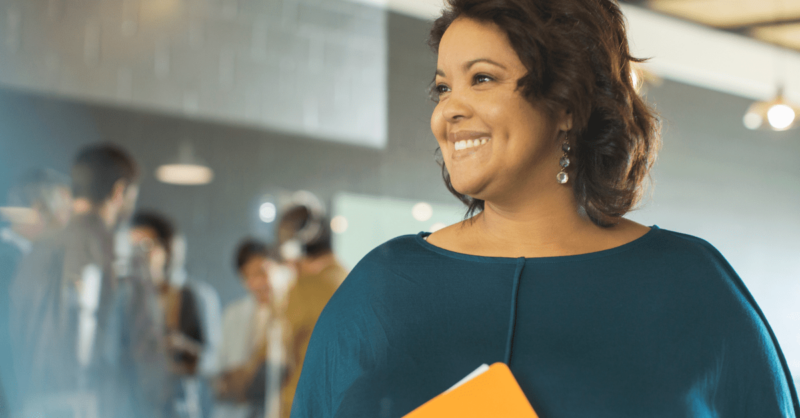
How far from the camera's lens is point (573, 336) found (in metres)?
0.77

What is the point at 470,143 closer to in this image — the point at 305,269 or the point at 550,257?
the point at 550,257

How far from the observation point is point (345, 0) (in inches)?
91.0

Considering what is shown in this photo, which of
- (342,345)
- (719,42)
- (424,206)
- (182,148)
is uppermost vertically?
(719,42)

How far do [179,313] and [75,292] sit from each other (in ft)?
1.04

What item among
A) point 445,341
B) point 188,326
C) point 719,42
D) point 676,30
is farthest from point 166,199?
point 719,42

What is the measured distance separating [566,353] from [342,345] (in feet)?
0.99

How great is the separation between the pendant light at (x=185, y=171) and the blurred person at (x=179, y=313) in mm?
124

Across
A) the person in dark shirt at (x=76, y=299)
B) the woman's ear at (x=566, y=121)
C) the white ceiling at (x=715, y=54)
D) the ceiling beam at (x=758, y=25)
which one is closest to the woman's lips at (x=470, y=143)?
the woman's ear at (x=566, y=121)

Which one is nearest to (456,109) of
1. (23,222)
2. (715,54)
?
(23,222)

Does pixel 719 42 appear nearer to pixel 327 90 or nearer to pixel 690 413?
pixel 327 90

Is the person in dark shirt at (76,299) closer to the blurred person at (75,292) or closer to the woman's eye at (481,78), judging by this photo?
the blurred person at (75,292)

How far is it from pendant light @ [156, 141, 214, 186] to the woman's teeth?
4.40ft

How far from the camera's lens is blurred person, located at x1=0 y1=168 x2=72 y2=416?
5.12 ft

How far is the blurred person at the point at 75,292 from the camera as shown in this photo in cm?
161
